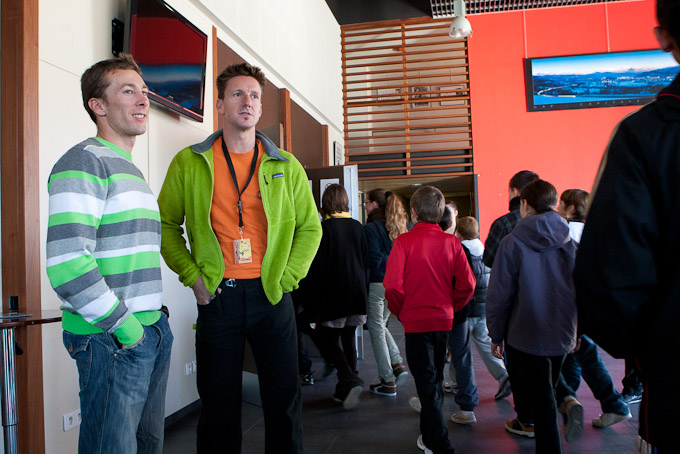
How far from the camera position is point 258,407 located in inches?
144

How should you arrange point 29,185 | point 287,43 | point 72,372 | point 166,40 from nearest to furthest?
point 29,185 < point 72,372 < point 166,40 < point 287,43

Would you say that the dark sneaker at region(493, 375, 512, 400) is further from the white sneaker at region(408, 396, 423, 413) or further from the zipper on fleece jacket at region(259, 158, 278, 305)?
the zipper on fleece jacket at region(259, 158, 278, 305)

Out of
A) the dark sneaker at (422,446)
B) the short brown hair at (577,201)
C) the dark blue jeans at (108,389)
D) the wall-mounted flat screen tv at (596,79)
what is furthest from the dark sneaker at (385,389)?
the wall-mounted flat screen tv at (596,79)

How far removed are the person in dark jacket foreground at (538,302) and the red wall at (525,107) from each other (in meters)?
6.47

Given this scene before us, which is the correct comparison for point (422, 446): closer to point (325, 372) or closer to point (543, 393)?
point (543, 393)

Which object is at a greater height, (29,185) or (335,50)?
(335,50)

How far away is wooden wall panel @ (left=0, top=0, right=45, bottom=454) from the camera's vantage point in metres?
2.18

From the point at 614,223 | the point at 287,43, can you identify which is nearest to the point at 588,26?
the point at 287,43

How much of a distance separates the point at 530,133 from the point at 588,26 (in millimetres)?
2046

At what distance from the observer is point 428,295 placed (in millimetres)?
2584

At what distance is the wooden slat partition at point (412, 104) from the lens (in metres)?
8.62

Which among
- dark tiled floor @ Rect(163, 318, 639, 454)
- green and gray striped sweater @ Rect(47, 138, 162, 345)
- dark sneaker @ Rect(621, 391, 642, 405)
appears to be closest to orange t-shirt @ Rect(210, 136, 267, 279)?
green and gray striped sweater @ Rect(47, 138, 162, 345)

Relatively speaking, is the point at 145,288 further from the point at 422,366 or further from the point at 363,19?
the point at 363,19

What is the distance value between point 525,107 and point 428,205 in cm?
698
